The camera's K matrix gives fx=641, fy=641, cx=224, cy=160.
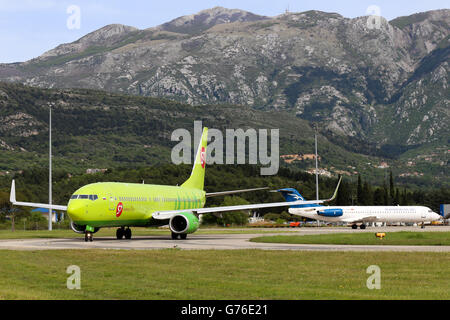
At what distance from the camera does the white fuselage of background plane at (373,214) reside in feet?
291

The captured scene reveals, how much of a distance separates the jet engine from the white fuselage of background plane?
126ft

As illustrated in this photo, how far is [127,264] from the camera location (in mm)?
Result: 28000

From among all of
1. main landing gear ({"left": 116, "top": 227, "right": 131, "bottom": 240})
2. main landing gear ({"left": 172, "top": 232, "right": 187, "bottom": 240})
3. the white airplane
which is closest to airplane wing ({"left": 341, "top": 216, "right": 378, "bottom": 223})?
the white airplane

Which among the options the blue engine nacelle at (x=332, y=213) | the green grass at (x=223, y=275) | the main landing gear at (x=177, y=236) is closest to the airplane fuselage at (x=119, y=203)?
the main landing gear at (x=177, y=236)

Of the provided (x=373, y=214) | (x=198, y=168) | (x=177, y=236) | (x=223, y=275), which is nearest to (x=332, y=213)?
(x=373, y=214)

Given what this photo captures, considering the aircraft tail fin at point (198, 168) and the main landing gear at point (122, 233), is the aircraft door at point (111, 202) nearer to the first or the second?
the main landing gear at point (122, 233)

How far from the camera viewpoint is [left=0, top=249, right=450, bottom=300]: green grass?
1869cm

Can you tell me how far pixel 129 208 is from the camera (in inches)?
1999

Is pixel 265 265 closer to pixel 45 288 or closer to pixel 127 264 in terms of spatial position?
pixel 127 264

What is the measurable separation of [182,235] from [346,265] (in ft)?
89.4

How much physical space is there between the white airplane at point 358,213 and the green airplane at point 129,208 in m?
30.7

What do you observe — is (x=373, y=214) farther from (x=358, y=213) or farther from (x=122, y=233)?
(x=122, y=233)
